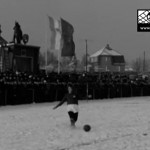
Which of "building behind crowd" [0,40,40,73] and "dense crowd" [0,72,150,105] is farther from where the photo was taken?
"building behind crowd" [0,40,40,73]

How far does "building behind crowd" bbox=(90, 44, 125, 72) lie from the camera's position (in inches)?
4948

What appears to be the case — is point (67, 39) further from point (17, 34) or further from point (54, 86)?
point (54, 86)

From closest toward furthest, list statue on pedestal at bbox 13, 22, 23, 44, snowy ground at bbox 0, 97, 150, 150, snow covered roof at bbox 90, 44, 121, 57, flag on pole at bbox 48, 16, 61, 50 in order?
snowy ground at bbox 0, 97, 150, 150
statue on pedestal at bbox 13, 22, 23, 44
flag on pole at bbox 48, 16, 61, 50
snow covered roof at bbox 90, 44, 121, 57

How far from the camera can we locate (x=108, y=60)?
126 meters

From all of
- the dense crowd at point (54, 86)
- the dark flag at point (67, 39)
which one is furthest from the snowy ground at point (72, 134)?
the dark flag at point (67, 39)

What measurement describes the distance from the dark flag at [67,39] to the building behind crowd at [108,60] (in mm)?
92876

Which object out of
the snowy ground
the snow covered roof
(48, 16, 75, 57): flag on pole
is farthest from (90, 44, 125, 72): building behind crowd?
the snowy ground

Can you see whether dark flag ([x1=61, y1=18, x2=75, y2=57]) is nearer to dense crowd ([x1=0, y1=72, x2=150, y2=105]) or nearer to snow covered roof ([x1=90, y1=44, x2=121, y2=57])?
dense crowd ([x1=0, y1=72, x2=150, y2=105])

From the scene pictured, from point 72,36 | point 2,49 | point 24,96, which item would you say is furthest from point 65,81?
point 72,36

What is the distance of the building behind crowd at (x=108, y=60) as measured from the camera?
12569cm

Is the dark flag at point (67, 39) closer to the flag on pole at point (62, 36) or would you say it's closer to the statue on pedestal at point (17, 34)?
the flag on pole at point (62, 36)

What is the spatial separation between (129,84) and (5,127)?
1970cm

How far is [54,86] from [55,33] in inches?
307

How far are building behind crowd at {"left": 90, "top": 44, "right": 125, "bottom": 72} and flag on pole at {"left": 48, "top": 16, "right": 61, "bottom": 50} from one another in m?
93.1
